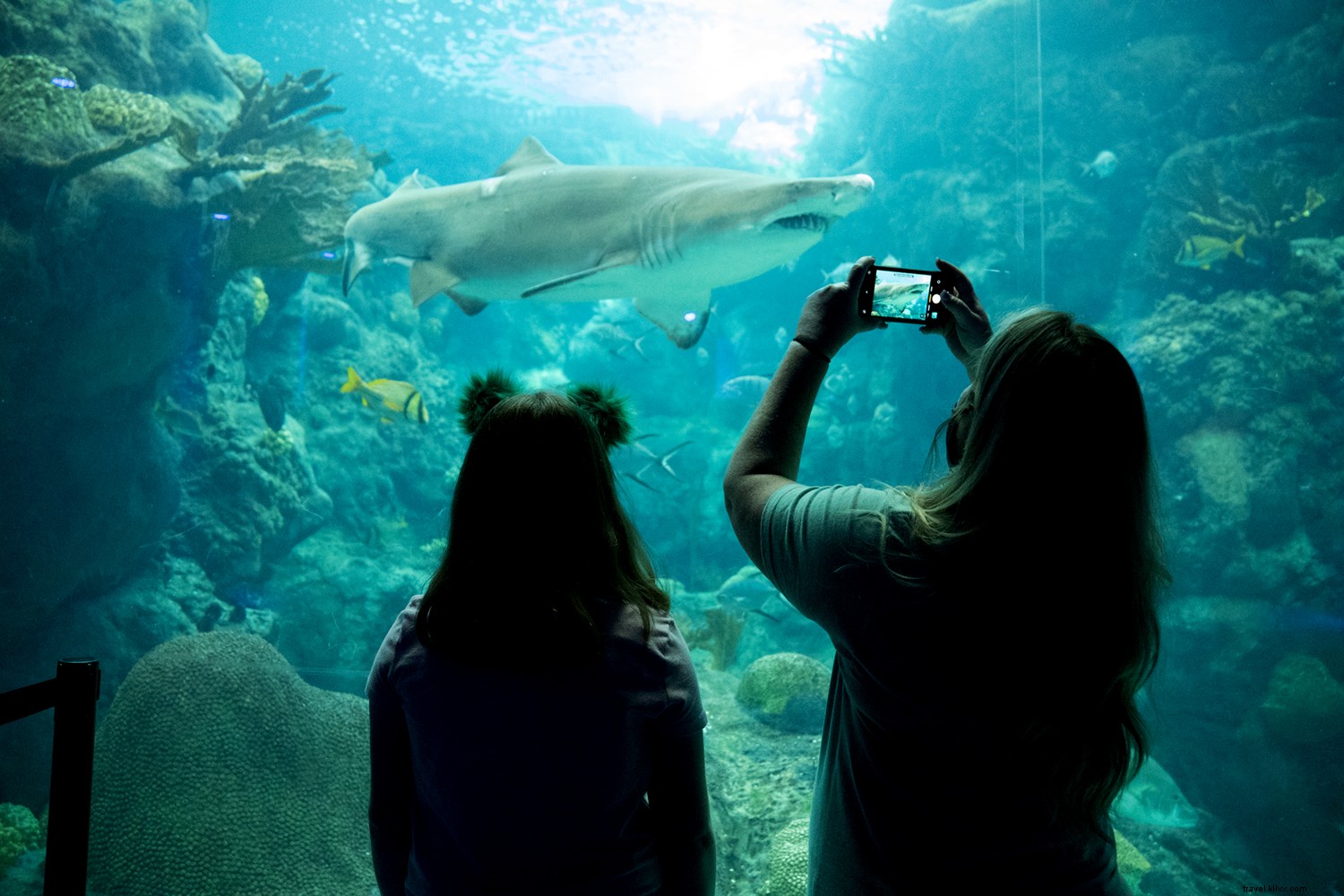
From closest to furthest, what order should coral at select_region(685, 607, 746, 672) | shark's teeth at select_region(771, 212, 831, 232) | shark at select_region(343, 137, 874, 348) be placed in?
shark's teeth at select_region(771, 212, 831, 232) → shark at select_region(343, 137, 874, 348) → coral at select_region(685, 607, 746, 672)

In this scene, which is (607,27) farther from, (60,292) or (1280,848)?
(1280,848)

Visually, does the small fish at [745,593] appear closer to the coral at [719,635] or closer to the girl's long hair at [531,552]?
the coral at [719,635]

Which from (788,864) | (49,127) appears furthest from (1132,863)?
(49,127)

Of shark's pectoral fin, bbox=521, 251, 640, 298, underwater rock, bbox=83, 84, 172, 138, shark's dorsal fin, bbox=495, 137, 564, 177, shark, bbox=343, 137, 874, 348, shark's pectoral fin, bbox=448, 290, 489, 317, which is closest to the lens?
shark, bbox=343, 137, 874, 348

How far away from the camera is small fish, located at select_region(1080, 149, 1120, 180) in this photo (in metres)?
12.2

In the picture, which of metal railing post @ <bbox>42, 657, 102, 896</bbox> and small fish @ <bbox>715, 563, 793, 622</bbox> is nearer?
metal railing post @ <bbox>42, 657, 102, 896</bbox>

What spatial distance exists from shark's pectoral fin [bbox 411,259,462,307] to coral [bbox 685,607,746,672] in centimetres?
601

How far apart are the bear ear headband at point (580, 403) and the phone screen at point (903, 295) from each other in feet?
1.85

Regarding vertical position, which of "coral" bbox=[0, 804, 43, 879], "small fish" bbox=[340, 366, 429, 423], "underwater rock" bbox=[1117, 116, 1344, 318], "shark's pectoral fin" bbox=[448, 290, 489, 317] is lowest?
"coral" bbox=[0, 804, 43, 879]

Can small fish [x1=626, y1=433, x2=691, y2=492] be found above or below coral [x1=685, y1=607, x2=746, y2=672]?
above

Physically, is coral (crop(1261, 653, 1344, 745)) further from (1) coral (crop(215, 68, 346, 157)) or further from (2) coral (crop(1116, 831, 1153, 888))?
(1) coral (crop(215, 68, 346, 157))

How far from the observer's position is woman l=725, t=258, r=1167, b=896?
0.94 metres

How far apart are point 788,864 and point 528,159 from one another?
16.5 feet

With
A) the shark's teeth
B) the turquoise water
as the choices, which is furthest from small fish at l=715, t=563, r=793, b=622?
the shark's teeth
